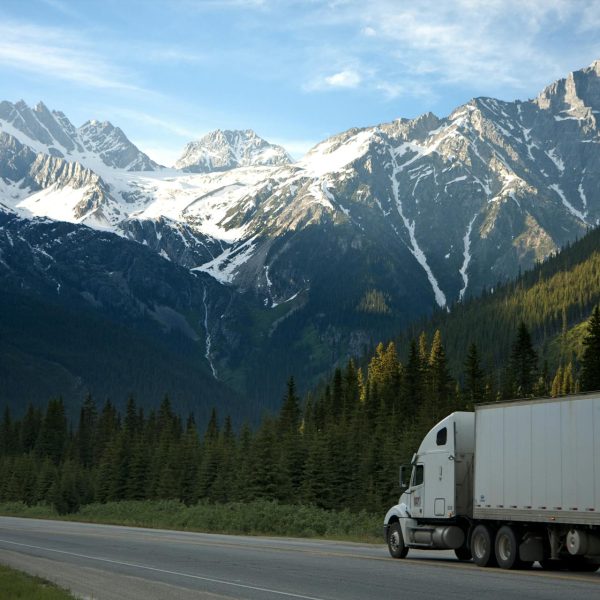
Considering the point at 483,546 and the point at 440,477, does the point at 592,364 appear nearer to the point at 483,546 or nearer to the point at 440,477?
the point at 440,477

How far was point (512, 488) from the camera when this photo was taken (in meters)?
29.9

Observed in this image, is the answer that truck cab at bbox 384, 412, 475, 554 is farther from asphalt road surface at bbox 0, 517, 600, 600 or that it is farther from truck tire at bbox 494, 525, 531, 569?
truck tire at bbox 494, 525, 531, 569

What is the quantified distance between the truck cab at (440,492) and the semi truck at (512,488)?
0.11ft

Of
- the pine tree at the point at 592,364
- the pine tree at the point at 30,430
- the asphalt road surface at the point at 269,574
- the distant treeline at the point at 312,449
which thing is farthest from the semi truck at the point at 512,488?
the pine tree at the point at 30,430

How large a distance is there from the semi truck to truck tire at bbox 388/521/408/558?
35 millimetres

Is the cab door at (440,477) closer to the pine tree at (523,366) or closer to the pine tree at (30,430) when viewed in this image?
the pine tree at (523,366)

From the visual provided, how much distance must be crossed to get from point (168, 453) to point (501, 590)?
9060 cm

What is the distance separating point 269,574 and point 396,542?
29.4 ft

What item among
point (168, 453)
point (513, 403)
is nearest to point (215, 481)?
point (168, 453)

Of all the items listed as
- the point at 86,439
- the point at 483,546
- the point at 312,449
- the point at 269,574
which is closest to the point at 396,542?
the point at 483,546

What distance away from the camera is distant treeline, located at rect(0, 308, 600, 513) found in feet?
286

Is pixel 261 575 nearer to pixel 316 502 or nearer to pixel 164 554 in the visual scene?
pixel 164 554

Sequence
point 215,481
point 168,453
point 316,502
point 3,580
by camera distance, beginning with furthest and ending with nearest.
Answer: point 168,453 → point 215,481 → point 316,502 → point 3,580

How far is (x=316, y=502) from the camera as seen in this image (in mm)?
86250
